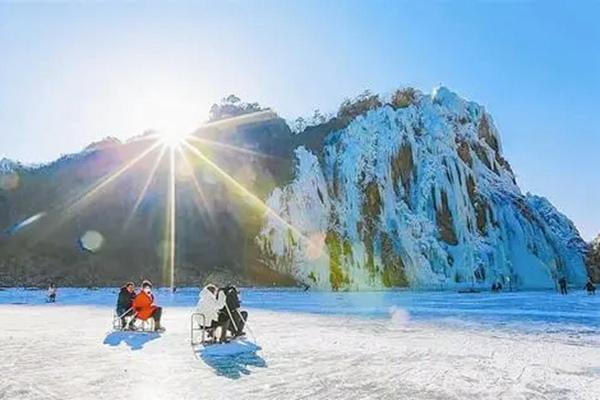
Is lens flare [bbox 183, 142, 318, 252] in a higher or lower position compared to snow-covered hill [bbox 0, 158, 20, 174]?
lower

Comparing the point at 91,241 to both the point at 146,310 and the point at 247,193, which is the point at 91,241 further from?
the point at 146,310

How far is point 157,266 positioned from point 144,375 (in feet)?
158

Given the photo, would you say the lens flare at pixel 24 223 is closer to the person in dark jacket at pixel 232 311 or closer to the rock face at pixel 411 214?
the rock face at pixel 411 214

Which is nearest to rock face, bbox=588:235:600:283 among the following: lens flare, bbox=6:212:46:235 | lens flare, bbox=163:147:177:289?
lens flare, bbox=163:147:177:289

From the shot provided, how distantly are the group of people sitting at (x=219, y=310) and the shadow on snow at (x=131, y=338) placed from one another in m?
1.44

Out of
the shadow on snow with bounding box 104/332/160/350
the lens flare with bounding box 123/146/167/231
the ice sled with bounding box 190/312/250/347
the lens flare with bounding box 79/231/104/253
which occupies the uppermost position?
the lens flare with bounding box 123/146/167/231

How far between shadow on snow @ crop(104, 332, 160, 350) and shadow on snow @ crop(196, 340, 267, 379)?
1699 mm

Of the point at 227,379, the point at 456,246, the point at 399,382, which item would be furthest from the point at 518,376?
the point at 456,246

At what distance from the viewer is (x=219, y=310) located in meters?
11.5

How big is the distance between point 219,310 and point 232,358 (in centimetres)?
235

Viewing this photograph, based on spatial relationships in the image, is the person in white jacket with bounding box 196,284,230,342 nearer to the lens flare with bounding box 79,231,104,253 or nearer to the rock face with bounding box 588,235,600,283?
the lens flare with bounding box 79,231,104,253

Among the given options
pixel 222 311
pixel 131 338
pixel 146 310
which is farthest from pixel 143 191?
pixel 222 311

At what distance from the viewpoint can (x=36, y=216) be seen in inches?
2286

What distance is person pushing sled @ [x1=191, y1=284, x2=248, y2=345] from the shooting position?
11266 millimetres
